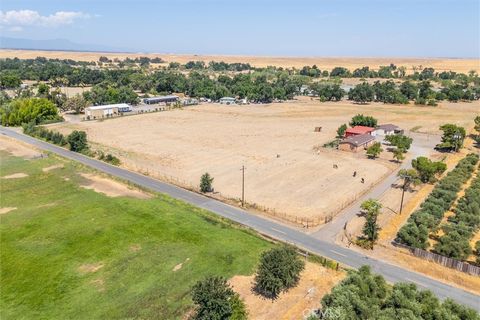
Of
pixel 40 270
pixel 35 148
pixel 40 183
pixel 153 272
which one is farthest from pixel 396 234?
pixel 35 148

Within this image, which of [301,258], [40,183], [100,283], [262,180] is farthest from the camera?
[262,180]

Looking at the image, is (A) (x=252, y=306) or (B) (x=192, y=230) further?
(B) (x=192, y=230)

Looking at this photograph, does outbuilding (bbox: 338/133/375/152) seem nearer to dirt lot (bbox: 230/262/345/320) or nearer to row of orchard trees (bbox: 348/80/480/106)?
dirt lot (bbox: 230/262/345/320)

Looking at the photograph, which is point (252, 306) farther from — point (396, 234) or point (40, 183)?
point (40, 183)

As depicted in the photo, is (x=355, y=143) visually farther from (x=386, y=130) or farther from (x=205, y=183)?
(x=205, y=183)

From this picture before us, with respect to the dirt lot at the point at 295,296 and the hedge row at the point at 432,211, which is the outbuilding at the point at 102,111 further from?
the hedge row at the point at 432,211

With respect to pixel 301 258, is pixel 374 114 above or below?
above

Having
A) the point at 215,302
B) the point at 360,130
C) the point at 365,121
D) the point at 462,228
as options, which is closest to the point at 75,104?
the point at 360,130
